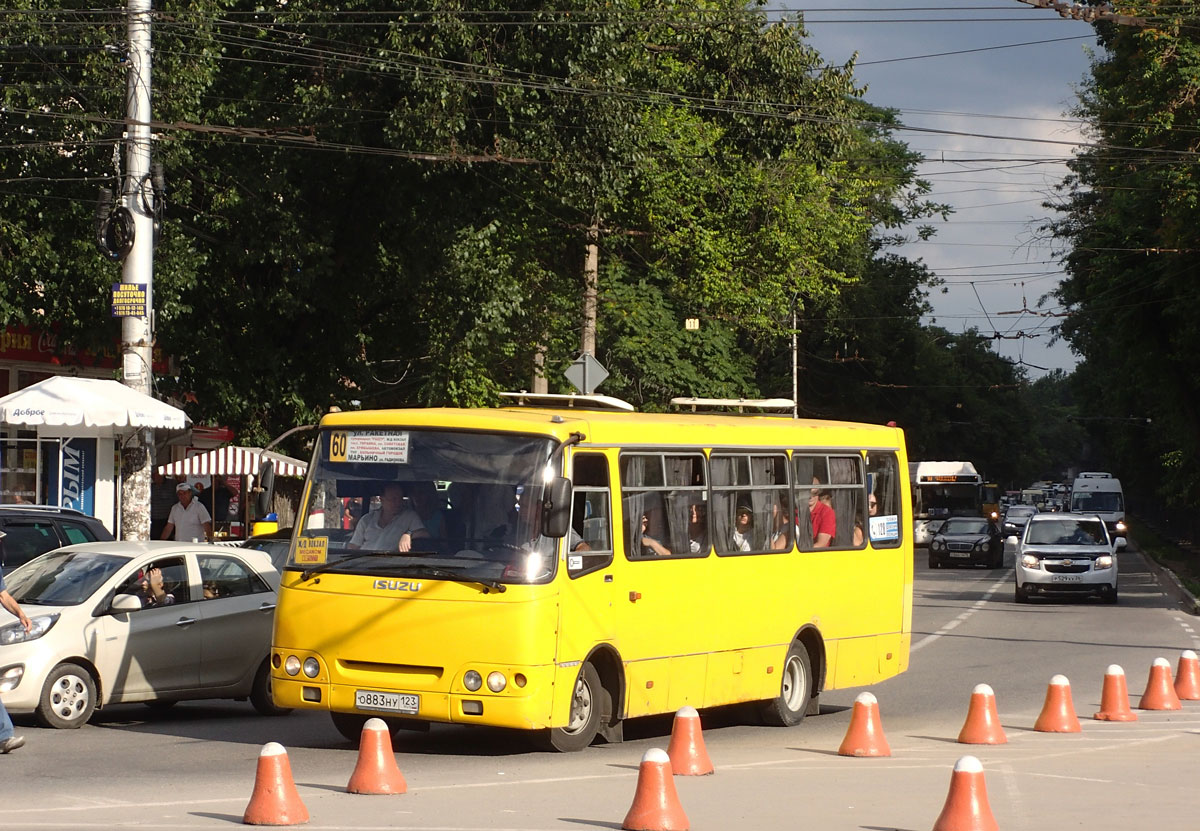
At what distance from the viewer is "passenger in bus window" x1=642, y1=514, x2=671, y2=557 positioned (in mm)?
12717

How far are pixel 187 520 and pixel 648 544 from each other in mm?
11439

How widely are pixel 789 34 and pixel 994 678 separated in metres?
18.2

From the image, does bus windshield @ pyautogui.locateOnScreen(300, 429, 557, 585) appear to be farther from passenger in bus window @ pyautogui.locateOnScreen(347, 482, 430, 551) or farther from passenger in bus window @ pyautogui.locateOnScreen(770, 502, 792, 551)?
passenger in bus window @ pyautogui.locateOnScreen(770, 502, 792, 551)

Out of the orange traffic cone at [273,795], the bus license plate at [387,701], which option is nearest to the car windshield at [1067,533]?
the bus license plate at [387,701]

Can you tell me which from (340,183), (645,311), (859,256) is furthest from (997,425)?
(340,183)

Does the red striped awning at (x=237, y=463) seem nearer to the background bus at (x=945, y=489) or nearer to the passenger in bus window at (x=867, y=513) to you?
the passenger in bus window at (x=867, y=513)

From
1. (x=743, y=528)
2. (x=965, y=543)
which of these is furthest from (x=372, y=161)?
(x=965, y=543)

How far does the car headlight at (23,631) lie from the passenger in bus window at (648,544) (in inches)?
181

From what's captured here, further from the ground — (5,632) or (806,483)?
(806,483)

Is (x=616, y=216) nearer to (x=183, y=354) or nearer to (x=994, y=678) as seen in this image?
(x=183, y=354)

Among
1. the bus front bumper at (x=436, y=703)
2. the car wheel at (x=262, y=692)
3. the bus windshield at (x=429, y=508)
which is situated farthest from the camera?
the car wheel at (x=262, y=692)

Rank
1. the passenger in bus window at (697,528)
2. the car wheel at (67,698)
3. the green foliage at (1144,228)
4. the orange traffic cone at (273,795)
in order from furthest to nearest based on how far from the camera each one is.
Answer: the green foliage at (1144,228) → the passenger in bus window at (697,528) → the car wheel at (67,698) → the orange traffic cone at (273,795)

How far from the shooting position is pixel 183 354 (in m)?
28.6

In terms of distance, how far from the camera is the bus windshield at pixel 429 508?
11.5 meters
